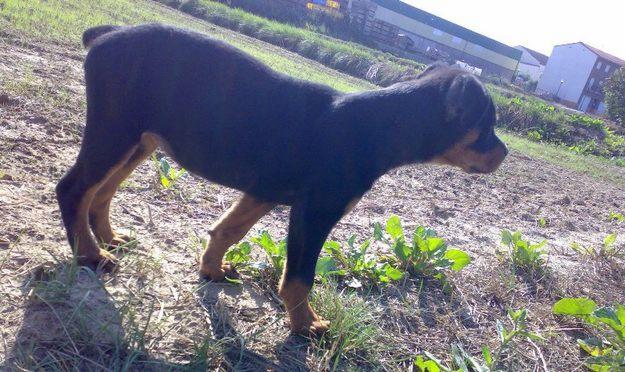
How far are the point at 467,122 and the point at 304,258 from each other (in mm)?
1467

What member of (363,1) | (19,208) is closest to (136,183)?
(19,208)

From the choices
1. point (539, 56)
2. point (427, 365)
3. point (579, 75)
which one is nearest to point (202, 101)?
point (427, 365)

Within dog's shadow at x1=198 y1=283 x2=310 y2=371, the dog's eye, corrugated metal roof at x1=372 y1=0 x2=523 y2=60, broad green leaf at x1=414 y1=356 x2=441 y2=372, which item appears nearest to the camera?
dog's shadow at x1=198 y1=283 x2=310 y2=371

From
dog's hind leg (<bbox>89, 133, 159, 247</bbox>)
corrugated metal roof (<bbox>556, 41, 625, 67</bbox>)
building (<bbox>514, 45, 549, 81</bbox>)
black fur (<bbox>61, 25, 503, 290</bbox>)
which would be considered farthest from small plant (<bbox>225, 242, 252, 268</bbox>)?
building (<bbox>514, 45, 549, 81</bbox>)

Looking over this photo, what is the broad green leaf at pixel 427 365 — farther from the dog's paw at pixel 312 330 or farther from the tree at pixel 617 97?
the tree at pixel 617 97

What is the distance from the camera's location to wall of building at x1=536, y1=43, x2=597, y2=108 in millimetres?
63250

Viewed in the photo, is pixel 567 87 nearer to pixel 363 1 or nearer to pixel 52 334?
pixel 363 1

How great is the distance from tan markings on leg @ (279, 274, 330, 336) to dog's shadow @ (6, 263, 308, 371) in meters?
0.07

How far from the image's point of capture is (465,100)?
3.34 metres

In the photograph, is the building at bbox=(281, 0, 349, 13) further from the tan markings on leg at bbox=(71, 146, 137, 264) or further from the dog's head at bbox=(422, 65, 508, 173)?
the tan markings on leg at bbox=(71, 146, 137, 264)

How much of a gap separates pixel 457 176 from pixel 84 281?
19.8 ft

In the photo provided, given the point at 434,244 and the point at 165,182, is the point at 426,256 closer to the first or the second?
the point at 434,244

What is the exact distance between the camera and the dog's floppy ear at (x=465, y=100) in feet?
10.9

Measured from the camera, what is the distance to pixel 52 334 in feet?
7.48
